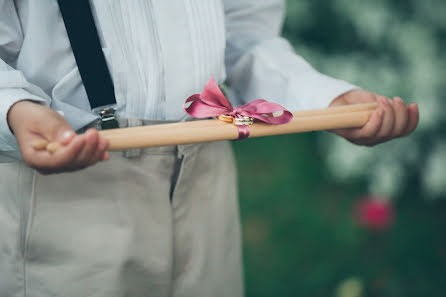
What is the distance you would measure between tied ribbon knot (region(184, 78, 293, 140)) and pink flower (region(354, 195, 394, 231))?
1.10 m

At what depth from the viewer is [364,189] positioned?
79.4 inches

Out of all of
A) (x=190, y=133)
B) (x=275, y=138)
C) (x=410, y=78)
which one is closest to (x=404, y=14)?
(x=410, y=78)

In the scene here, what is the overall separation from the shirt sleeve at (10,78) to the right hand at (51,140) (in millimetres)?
15

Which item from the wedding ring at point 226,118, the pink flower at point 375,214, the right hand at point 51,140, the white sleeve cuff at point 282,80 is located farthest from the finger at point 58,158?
the pink flower at point 375,214

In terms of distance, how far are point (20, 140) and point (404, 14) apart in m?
1.62

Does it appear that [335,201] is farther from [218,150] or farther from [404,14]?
[218,150]

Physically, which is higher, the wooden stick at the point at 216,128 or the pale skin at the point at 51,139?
the pale skin at the point at 51,139

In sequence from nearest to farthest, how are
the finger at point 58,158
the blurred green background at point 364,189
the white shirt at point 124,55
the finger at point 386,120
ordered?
the finger at point 58,158
the white shirt at point 124,55
the finger at point 386,120
the blurred green background at point 364,189

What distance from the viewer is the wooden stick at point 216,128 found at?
61cm

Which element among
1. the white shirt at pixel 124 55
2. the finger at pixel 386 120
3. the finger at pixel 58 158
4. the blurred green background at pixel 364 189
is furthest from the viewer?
the blurred green background at pixel 364 189

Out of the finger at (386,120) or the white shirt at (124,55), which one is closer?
the white shirt at (124,55)

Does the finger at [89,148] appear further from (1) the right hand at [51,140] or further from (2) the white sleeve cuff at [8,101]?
(2) the white sleeve cuff at [8,101]

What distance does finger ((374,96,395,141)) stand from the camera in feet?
2.52

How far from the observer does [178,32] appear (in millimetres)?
702
